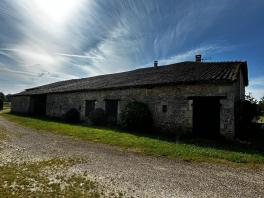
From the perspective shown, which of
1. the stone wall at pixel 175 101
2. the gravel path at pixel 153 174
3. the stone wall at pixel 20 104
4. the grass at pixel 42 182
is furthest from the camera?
the stone wall at pixel 20 104

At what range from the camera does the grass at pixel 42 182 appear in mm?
3634

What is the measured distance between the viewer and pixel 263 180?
471cm

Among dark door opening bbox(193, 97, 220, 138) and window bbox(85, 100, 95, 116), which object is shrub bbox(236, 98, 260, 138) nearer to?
dark door opening bbox(193, 97, 220, 138)

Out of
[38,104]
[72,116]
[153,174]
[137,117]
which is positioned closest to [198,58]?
[137,117]

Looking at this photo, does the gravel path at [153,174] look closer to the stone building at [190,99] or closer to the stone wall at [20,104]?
the stone building at [190,99]

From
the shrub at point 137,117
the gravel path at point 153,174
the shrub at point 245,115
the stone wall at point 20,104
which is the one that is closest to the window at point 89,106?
the shrub at point 137,117

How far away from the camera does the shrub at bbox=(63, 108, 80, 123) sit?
17.6m

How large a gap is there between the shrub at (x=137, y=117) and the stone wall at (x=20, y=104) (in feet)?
63.5

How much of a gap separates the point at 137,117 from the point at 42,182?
8.40 meters

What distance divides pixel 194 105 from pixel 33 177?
9.17 m

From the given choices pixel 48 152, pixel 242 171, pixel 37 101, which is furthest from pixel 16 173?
pixel 37 101

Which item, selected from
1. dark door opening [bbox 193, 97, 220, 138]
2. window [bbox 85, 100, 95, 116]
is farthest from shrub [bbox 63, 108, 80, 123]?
dark door opening [bbox 193, 97, 220, 138]

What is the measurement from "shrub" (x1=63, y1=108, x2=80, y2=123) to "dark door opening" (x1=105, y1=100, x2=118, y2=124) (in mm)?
3728

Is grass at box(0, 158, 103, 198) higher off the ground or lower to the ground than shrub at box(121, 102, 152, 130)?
lower
